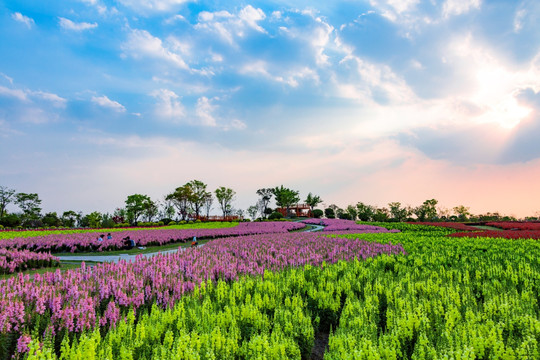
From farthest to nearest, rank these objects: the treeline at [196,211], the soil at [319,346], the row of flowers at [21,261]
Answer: the treeline at [196,211]
the row of flowers at [21,261]
the soil at [319,346]

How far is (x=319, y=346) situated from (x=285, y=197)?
2901 inches

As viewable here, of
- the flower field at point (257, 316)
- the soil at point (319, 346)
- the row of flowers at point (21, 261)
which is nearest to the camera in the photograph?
the flower field at point (257, 316)

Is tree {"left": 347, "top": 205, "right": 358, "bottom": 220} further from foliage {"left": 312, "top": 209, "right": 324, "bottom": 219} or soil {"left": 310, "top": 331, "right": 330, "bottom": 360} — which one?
soil {"left": 310, "top": 331, "right": 330, "bottom": 360}

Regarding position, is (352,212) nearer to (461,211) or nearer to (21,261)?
(461,211)

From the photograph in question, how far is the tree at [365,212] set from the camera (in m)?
62.5

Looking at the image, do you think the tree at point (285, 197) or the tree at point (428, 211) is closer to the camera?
the tree at point (428, 211)

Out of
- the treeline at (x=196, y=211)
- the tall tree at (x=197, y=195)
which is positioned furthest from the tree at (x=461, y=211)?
the tall tree at (x=197, y=195)

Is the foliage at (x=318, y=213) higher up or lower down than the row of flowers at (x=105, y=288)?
lower down

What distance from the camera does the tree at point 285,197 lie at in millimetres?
79562

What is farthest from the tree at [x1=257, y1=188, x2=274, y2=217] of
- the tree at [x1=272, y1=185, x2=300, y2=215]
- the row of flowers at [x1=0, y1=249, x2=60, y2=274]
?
the row of flowers at [x1=0, y1=249, x2=60, y2=274]

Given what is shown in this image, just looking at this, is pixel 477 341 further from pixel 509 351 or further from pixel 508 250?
pixel 508 250

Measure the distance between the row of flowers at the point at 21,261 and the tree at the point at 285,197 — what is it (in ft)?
218

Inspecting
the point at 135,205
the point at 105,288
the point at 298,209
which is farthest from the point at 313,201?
the point at 105,288

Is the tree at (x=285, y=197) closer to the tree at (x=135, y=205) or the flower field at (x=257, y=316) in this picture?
the tree at (x=135, y=205)
